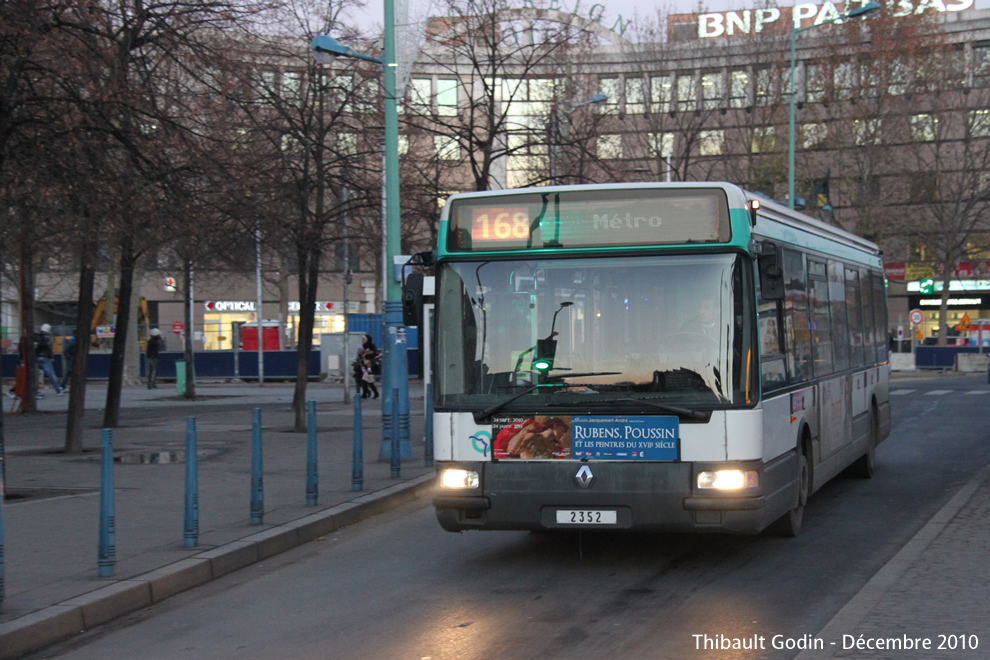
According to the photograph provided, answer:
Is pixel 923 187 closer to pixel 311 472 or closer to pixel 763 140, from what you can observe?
pixel 763 140

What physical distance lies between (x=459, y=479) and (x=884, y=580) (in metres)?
2.91

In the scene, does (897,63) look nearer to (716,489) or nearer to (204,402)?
(204,402)

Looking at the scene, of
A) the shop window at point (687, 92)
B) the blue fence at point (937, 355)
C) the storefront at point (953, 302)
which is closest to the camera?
the shop window at point (687, 92)

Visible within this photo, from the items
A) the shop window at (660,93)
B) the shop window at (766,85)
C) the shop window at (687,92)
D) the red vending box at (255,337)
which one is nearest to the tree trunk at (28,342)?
the red vending box at (255,337)

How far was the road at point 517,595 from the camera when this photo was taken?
250 inches

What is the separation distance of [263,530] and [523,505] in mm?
2635

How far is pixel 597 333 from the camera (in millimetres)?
7945

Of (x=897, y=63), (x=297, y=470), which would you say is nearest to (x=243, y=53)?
(x=297, y=470)

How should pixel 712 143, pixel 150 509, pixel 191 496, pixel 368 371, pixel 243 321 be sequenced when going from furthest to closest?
pixel 243 321 < pixel 712 143 < pixel 368 371 < pixel 150 509 < pixel 191 496

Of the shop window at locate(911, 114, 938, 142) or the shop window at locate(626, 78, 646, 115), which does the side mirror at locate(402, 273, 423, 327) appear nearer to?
the shop window at locate(626, 78, 646, 115)

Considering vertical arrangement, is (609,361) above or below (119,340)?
below

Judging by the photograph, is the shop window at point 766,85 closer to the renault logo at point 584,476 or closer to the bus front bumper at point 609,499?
the bus front bumper at point 609,499

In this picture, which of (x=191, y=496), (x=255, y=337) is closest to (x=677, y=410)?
(x=191, y=496)

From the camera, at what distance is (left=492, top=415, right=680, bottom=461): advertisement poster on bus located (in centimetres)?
778
